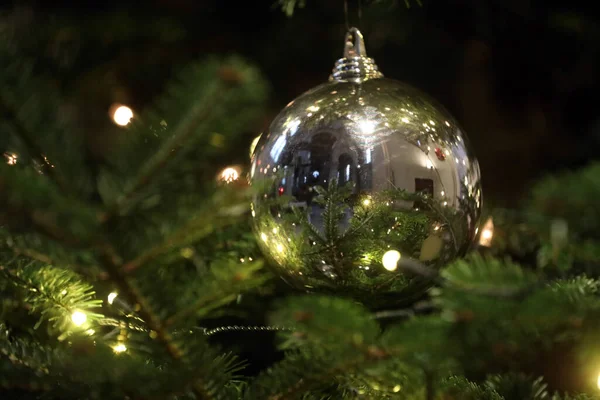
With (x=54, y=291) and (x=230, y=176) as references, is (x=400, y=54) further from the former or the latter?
(x=54, y=291)

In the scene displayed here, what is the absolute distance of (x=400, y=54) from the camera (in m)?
1.21

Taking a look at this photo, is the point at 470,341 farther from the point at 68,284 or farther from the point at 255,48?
the point at 255,48

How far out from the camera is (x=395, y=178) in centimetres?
54

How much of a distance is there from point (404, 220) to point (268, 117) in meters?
0.74

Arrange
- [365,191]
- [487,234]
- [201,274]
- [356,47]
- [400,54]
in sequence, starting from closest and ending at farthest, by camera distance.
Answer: [201,274]
[365,191]
[356,47]
[487,234]
[400,54]

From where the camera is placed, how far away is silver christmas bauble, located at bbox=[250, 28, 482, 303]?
541mm

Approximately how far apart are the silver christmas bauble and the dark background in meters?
0.52

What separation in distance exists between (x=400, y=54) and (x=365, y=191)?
0.74 metres

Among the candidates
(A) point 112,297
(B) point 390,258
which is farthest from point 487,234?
(A) point 112,297

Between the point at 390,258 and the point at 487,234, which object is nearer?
the point at 390,258

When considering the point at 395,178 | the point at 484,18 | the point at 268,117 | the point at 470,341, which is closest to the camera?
the point at 470,341

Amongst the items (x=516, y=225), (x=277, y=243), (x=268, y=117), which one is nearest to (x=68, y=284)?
(x=277, y=243)

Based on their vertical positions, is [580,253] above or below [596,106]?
below

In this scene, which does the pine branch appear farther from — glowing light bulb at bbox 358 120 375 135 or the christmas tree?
glowing light bulb at bbox 358 120 375 135
